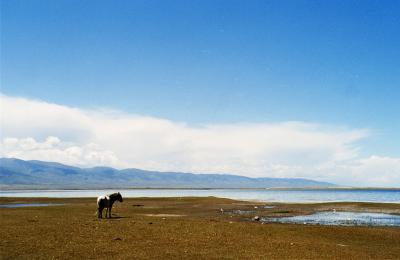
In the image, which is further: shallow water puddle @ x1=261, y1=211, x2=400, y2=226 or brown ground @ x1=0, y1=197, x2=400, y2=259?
shallow water puddle @ x1=261, y1=211, x2=400, y2=226

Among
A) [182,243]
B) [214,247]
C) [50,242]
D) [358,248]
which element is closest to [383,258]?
[358,248]

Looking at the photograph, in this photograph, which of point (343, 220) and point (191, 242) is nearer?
point (191, 242)

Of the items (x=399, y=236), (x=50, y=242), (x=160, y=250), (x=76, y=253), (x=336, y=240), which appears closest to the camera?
(x=76, y=253)

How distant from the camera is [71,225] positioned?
1166 inches

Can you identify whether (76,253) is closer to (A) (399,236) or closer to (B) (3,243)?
(B) (3,243)

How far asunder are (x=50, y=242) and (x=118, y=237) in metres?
3.94

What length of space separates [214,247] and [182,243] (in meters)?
2.00

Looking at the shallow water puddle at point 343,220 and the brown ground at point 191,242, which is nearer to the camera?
the brown ground at point 191,242

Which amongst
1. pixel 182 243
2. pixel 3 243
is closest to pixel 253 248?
pixel 182 243

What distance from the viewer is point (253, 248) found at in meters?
21.3

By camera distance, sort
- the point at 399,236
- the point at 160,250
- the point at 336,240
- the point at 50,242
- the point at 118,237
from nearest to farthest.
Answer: the point at 160,250 < the point at 50,242 < the point at 118,237 < the point at 336,240 < the point at 399,236

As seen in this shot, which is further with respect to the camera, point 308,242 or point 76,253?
point 308,242

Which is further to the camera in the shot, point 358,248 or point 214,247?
point 358,248

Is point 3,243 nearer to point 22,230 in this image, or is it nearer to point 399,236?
point 22,230
